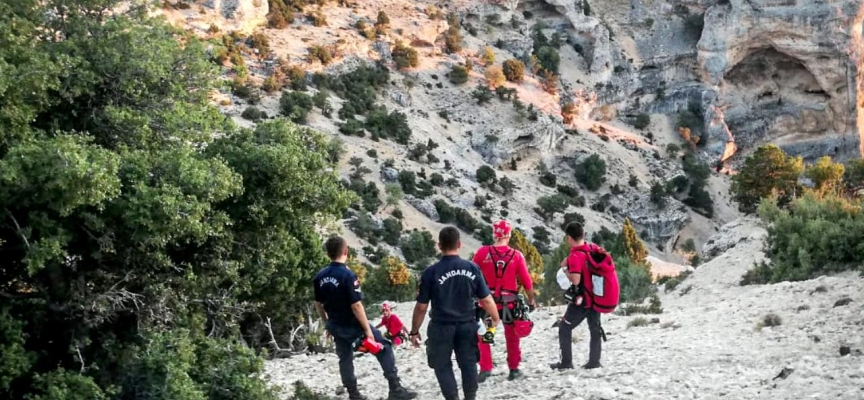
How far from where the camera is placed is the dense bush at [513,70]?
70.3 m

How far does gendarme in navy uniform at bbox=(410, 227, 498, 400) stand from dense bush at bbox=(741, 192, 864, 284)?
10669 millimetres

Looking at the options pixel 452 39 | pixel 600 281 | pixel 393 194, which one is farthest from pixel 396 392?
pixel 452 39

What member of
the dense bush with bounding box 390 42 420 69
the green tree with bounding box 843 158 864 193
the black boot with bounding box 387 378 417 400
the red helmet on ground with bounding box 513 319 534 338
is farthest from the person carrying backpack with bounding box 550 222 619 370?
the dense bush with bounding box 390 42 420 69

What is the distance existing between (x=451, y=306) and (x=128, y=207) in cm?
312

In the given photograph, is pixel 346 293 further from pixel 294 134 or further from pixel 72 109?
pixel 72 109

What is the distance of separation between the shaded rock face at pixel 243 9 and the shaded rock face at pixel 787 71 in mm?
42517

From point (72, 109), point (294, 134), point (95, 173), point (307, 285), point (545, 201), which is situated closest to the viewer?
point (95, 173)

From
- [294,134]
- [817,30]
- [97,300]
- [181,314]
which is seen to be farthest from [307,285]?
[817,30]

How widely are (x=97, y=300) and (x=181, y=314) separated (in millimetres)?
1116

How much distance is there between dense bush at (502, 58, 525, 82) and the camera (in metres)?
70.3

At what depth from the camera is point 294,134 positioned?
33.6 feet

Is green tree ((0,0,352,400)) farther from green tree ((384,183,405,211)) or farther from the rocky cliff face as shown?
the rocky cliff face

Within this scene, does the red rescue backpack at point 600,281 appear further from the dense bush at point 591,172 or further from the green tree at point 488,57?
the green tree at point 488,57

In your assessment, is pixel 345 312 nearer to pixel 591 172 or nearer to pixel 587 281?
pixel 587 281
